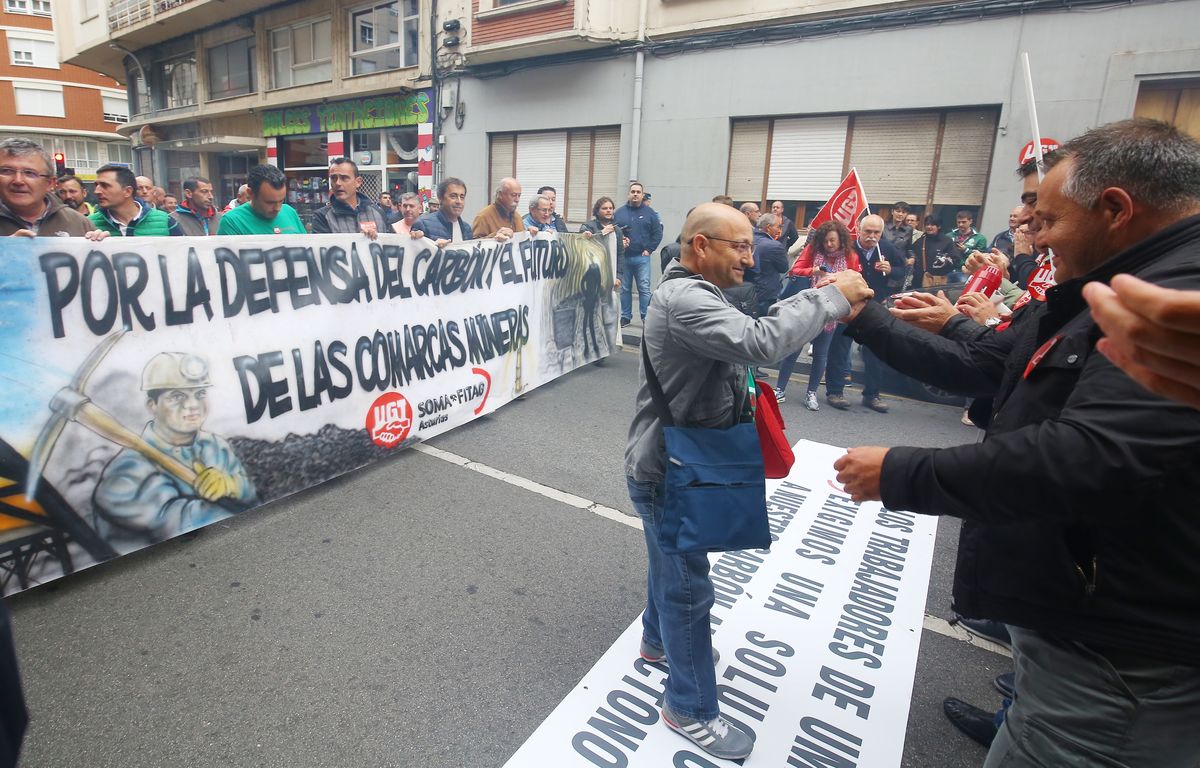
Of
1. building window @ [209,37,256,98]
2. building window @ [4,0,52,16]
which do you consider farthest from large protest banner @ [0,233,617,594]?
building window @ [4,0,52,16]

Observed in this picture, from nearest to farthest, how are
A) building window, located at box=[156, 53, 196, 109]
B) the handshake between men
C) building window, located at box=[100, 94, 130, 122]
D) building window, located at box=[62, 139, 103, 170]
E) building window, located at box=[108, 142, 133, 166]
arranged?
the handshake between men → building window, located at box=[156, 53, 196, 109] → building window, located at box=[62, 139, 103, 170] → building window, located at box=[100, 94, 130, 122] → building window, located at box=[108, 142, 133, 166]

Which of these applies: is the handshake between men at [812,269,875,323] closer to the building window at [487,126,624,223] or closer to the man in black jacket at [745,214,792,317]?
the man in black jacket at [745,214,792,317]

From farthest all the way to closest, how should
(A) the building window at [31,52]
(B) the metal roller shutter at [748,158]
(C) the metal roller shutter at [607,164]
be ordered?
(A) the building window at [31,52]
(C) the metal roller shutter at [607,164]
(B) the metal roller shutter at [748,158]

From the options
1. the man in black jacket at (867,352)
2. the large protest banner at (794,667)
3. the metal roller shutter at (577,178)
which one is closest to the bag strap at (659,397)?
the large protest banner at (794,667)

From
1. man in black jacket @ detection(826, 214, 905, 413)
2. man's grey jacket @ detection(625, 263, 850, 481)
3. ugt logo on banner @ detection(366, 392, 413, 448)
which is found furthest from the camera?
man in black jacket @ detection(826, 214, 905, 413)

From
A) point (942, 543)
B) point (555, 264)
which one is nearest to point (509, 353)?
point (555, 264)

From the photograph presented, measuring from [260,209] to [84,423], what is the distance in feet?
8.38

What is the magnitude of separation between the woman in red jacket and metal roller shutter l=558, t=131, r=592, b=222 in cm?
799

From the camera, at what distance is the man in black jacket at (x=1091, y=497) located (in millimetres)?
1172

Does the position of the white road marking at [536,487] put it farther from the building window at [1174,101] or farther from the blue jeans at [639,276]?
the building window at [1174,101]

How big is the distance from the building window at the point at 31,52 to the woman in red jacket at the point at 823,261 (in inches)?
2200

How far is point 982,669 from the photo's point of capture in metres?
2.70

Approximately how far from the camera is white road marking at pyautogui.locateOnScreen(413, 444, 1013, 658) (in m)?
2.89

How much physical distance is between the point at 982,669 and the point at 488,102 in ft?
48.4
